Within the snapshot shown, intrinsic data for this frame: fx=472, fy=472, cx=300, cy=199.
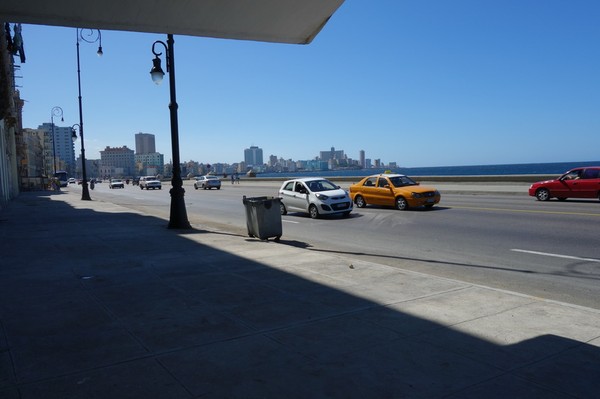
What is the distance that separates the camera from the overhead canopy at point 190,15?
613 cm

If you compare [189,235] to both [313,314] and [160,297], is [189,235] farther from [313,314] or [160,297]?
[313,314]

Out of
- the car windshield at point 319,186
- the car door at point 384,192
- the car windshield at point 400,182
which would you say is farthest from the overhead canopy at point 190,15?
the car windshield at point 400,182

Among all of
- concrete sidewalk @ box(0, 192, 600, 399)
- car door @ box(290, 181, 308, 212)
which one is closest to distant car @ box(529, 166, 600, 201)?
car door @ box(290, 181, 308, 212)

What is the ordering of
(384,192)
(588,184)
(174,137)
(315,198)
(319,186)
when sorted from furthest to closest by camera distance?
(384,192) → (588,184) → (319,186) → (315,198) → (174,137)

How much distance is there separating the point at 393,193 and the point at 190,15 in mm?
13776

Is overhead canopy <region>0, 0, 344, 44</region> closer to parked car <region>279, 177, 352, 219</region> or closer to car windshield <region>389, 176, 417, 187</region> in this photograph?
parked car <region>279, 177, 352, 219</region>

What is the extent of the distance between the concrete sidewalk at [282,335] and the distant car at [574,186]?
15.2m

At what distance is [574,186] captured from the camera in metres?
19.5

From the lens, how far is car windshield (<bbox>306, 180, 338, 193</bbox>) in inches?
717

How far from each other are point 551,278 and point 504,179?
2685cm

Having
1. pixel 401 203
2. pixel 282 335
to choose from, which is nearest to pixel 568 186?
pixel 401 203

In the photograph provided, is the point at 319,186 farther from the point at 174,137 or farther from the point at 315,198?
the point at 174,137

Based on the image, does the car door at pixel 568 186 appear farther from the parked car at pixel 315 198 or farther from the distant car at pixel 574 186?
the parked car at pixel 315 198

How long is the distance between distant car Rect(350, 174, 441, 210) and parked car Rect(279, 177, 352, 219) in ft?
7.57
